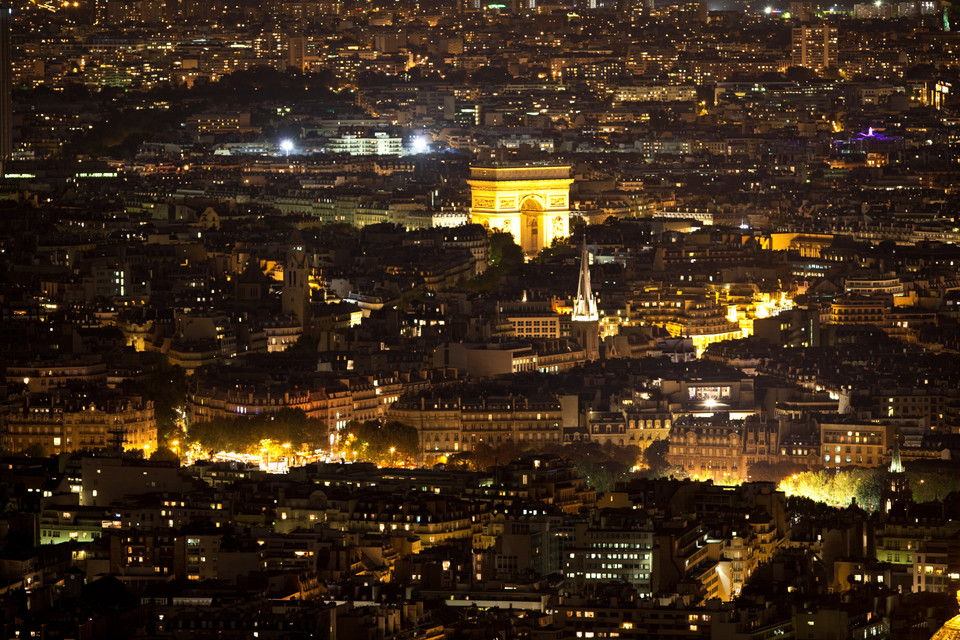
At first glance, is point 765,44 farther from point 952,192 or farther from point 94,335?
point 94,335

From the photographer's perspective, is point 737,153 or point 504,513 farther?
point 737,153

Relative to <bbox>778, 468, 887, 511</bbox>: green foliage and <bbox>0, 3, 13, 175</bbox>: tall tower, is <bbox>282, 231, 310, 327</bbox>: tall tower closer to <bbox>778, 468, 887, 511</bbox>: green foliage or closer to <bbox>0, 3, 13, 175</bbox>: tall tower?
<bbox>778, 468, 887, 511</bbox>: green foliage

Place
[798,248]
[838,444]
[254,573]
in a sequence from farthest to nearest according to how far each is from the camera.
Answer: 1. [798,248]
2. [838,444]
3. [254,573]

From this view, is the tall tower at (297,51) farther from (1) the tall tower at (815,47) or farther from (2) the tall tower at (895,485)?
(2) the tall tower at (895,485)

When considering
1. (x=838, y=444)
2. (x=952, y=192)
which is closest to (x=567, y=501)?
(x=838, y=444)

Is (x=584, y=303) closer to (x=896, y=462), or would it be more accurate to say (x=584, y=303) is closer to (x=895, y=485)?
(x=896, y=462)

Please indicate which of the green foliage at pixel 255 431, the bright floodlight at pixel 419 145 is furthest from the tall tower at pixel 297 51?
the green foliage at pixel 255 431
